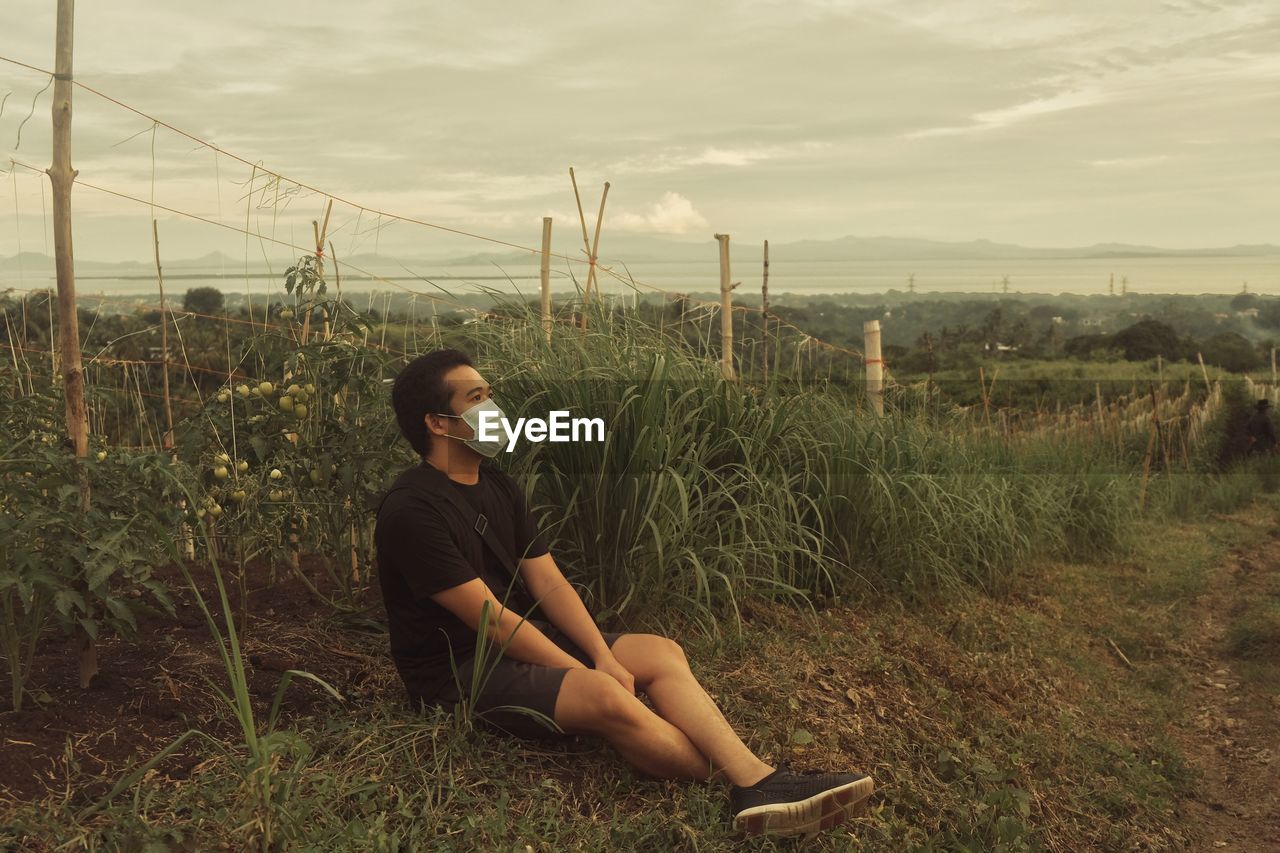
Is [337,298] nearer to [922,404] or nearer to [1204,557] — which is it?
[922,404]

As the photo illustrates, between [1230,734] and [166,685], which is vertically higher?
[166,685]

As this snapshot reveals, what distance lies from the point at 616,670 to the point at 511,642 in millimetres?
323

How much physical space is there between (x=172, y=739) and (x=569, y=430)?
6.09ft

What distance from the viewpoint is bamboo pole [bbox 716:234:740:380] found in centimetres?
592

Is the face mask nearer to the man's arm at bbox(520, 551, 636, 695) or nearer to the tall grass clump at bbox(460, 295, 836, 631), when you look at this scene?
the man's arm at bbox(520, 551, 636, 695)

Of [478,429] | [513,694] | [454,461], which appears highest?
[478,429]

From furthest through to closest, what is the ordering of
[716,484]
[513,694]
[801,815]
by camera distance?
[716,484]
[513,694]
[801,815]

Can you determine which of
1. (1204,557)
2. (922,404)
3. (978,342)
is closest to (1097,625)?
(922,404)

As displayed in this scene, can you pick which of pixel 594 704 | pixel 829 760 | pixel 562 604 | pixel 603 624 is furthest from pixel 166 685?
pixel 829 760

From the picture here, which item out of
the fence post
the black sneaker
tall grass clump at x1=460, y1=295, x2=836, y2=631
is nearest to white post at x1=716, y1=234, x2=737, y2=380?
tall grass clump at x1=460, y1=295, x2=836, y2=631

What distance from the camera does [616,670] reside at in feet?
10.5

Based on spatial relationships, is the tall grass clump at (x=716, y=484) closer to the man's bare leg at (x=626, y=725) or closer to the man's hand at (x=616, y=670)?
the man's hand at (x=616, y=670)

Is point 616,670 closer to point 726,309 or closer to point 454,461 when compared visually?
point 454,461

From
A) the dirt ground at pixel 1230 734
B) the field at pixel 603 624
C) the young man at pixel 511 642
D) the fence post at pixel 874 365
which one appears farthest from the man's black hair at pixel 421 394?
the fence post at pixel 874 365
